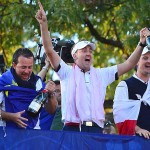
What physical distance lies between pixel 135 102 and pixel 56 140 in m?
1.19

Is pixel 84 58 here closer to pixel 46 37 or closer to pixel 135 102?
pixel 46 37

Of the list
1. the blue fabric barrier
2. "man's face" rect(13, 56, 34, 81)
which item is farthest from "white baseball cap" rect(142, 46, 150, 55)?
"man's face" rect(13, 56, 34, 81)

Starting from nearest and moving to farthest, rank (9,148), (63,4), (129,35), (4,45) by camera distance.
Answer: (9,148) → (63,4) → (129,35) → (4,45)

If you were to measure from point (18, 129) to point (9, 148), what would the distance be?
22cm

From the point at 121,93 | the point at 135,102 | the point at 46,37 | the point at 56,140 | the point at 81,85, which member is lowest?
the point at 56,140

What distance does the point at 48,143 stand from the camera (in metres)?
7.06

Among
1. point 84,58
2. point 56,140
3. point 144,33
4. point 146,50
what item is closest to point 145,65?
point 146,50

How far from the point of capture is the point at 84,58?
7797mm

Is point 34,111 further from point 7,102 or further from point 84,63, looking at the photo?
point 84,63

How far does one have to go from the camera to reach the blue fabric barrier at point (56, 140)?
277 inches

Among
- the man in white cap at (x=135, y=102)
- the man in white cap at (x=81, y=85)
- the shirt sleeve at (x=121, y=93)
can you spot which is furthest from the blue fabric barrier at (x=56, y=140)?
the shirt sleeve at (x=121, y=93)

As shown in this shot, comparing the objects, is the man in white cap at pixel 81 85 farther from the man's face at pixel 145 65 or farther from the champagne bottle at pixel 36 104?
the champagne bottle at pixel 36 104

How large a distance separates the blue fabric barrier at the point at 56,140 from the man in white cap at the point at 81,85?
1.33 ft

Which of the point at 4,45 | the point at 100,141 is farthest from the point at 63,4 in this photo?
the point at 100,141
